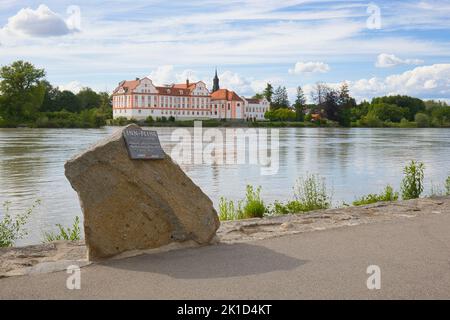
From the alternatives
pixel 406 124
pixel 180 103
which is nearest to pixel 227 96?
pixel 180 103

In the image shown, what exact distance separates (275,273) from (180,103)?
485 feet

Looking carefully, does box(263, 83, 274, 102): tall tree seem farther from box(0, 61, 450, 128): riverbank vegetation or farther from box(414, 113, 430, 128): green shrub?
box(414, 113, 430, 128): green shrub

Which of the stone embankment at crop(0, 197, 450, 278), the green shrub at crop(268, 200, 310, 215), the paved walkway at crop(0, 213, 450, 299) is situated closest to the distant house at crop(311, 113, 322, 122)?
the green shrub at crop(268, 200, 310, 215)

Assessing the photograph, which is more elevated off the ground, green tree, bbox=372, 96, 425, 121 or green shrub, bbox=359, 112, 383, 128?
green tree, bbox=372, 96, 425, 121

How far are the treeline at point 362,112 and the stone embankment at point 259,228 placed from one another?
13938cm

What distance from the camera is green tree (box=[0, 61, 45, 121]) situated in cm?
10019

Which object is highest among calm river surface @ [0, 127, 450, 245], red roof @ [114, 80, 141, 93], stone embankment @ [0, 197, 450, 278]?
red roof @ [114, 80, 141, 93]

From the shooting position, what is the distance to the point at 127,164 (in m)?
7.26

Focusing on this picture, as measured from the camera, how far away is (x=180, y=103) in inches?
6024

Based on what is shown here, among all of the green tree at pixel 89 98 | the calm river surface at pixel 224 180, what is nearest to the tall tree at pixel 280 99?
the green tree at pixel 89 98

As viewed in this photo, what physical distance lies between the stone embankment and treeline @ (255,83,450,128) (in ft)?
457
